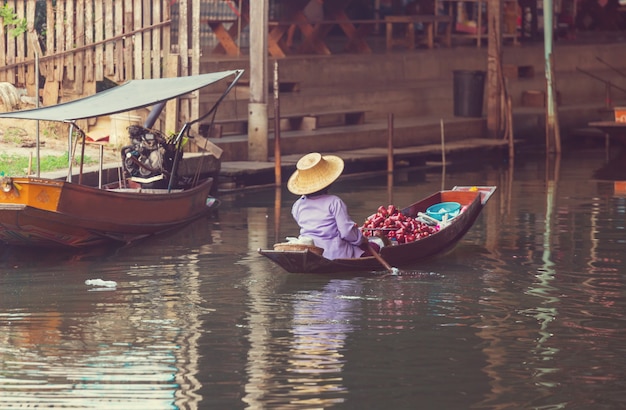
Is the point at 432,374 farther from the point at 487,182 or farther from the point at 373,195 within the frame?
the point at 487,182

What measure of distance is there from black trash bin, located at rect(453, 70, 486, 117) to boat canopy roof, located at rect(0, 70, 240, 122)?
10.5 metres

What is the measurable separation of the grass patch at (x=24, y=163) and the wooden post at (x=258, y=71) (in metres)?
3.18

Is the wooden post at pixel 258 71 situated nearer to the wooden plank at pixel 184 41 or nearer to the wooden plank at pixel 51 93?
the wooden plank at pixel 184 41

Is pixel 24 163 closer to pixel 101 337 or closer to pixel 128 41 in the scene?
pixel 128 41

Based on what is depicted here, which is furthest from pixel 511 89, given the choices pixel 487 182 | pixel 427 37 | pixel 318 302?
pixel 318 302

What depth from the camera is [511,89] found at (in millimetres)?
30406

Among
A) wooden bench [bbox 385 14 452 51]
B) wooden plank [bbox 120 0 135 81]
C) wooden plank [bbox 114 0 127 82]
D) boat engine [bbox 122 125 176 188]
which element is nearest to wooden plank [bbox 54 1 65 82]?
wooden plank [bbox 114 0 127 82]

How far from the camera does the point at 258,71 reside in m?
21.7

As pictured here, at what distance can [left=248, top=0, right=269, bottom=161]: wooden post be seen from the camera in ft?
71.0

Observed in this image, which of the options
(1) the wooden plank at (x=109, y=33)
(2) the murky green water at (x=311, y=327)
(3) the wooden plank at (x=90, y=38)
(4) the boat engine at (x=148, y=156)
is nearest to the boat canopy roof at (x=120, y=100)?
(4) the boat engine at (x=148, y=156)

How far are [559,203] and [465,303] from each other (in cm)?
774

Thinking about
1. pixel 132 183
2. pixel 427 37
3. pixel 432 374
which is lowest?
pixel 432 374

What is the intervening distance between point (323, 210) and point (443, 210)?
9.66ft

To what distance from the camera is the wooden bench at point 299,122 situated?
73.9ft
